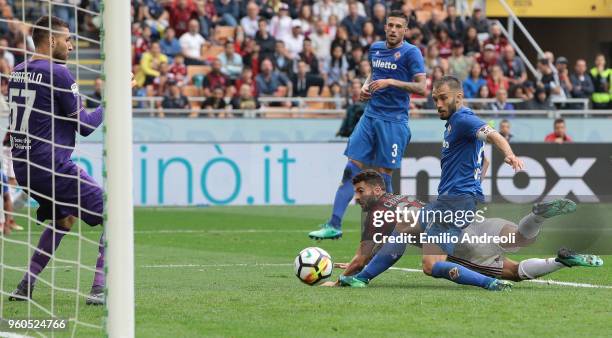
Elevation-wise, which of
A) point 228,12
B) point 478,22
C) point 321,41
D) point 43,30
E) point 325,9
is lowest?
point 321,41

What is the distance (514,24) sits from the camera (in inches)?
1298

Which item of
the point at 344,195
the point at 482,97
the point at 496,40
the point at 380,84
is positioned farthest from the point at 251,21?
the point at 380,84

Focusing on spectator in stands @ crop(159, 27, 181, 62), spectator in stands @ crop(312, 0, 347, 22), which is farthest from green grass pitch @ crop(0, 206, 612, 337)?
spectator in stands @ crop(312, 0, 347, 22)

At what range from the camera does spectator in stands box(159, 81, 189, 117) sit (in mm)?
23328

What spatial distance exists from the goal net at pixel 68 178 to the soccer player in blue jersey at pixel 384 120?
278cm

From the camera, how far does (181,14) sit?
26.2 metres

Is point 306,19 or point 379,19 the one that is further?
point 379,19

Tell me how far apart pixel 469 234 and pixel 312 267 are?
125 centimetres

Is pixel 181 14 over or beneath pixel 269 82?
over

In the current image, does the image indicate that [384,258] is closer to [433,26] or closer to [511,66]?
[511,66]

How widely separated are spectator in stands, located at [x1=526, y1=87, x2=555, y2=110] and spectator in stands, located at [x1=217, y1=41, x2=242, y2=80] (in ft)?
19.1

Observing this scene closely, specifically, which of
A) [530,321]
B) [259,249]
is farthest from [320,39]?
[530,321]

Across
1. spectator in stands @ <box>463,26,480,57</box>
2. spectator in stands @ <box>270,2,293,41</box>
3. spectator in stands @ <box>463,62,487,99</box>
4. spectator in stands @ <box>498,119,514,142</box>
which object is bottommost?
spectator in stands @ <box>498,119,514,142</box>

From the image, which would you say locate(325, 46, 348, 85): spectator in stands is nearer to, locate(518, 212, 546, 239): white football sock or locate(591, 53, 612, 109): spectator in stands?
locate(591, 53, 612, 109): spectator in stands
